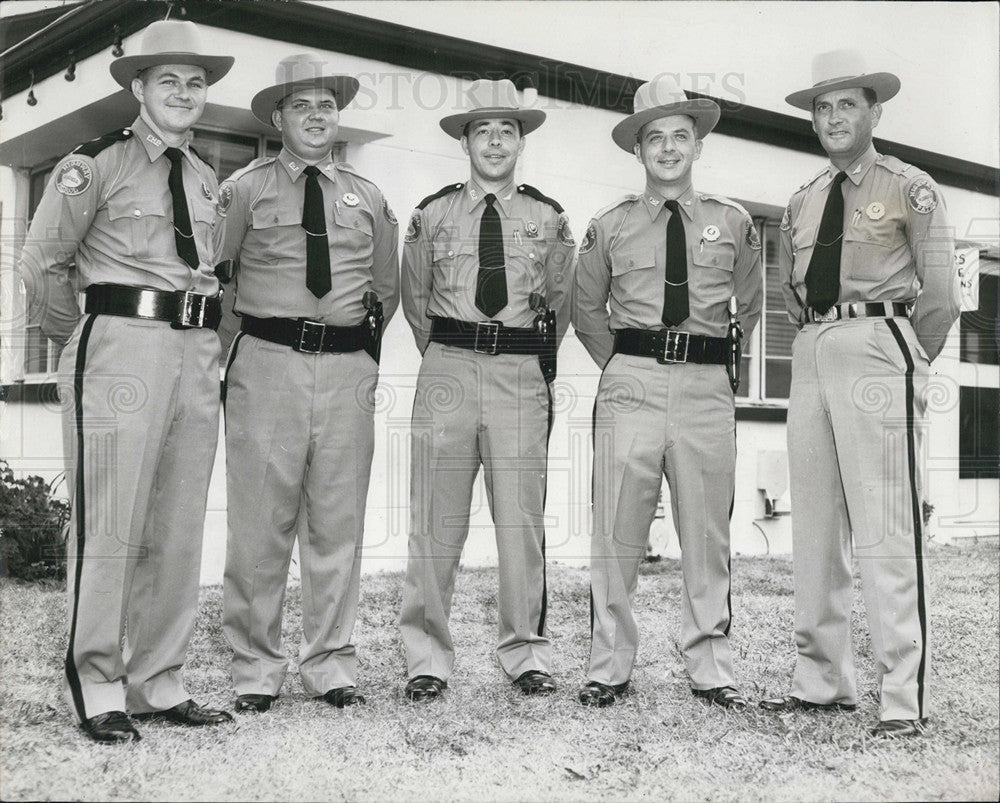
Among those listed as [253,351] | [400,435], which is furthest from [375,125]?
[253,351]

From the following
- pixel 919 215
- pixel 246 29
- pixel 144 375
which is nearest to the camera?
pixel 144 375

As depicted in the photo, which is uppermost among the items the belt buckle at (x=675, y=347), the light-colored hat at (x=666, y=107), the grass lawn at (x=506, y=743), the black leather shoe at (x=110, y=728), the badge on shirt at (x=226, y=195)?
the light-colored hat at (x=666, y=107)

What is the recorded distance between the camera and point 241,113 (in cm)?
593

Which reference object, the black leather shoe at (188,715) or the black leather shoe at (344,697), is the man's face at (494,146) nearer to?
the black leather shoe at (344,697)

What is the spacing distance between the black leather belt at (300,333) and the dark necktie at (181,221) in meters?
0.41

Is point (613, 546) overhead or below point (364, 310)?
below

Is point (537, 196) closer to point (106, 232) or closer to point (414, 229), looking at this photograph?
point (414, 229)

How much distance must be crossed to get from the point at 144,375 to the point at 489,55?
4.17m

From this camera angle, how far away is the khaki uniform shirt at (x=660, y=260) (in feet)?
12.7

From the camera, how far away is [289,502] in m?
3.73

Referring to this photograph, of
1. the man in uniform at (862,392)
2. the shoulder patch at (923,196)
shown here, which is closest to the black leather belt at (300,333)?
the man in uniform at (862,392)

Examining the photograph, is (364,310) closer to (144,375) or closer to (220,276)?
(220,276)

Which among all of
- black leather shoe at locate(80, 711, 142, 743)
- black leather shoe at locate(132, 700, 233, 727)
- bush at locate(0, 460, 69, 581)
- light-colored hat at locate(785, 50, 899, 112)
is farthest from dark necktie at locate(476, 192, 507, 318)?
bush at locate(0, 460, 69, 581)

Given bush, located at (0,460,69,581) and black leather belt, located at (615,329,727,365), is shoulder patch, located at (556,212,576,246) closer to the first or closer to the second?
black leather belt, located at (615,329,727,365)
